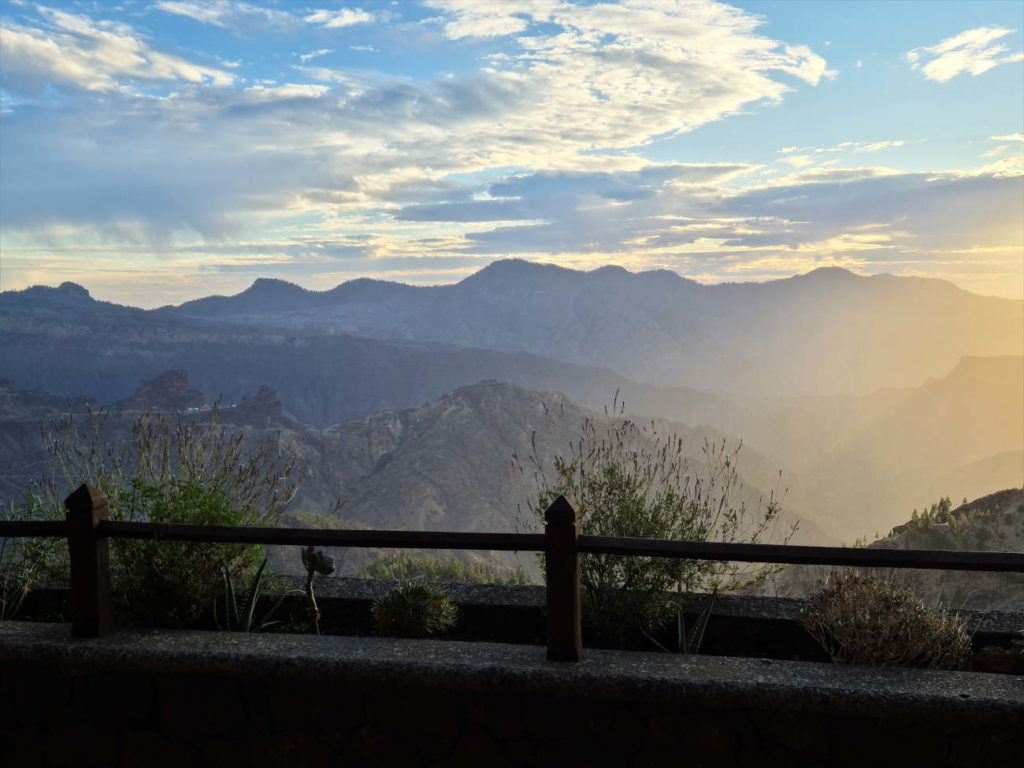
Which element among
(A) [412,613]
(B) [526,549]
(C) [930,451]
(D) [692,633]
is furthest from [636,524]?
(C) [930,451]

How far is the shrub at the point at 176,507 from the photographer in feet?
14.9

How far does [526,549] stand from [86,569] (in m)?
2.19

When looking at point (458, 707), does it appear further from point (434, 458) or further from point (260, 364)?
point (260, 364)

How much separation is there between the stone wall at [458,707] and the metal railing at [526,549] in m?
0.18

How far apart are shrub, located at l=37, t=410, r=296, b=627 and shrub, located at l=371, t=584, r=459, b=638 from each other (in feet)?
2.82

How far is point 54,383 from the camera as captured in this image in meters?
148

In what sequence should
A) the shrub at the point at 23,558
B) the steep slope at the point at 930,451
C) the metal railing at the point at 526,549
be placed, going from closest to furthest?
the metal railing at the point at 526,549 → the shrub at the point at 23,558 → the steep slope at the point at 930,451

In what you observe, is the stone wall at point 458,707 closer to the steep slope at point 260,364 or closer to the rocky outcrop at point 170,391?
the rocky outcrop at point 170,391

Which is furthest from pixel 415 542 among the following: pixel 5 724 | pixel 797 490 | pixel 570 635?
pixel 797 490

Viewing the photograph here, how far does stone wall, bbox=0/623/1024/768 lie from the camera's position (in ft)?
11.1

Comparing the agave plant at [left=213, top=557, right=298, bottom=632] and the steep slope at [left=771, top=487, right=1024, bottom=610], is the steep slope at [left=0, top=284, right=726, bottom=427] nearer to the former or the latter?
the steep slope at [left=771, top=487, right=1024, bottom=610]

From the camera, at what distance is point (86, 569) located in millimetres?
4172

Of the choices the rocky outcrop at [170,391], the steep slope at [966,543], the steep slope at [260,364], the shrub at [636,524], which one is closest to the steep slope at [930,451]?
the steep slope at [260,364]

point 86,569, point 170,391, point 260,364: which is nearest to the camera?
point 86,569
